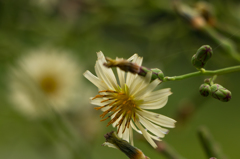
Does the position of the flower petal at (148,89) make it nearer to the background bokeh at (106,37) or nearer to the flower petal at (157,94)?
the flower petal at (157,94)

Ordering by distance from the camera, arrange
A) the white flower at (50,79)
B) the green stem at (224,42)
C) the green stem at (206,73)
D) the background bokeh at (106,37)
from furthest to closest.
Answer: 1. the white flower at (50,79)
2. the background bokeh at (106,37)
3. the green stem at (224,42)
4. the green stem at (206,73)

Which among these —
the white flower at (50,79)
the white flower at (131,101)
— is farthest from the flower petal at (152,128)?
the white flower at (50,79)

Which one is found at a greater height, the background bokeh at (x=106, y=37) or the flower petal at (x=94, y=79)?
Result: the background bokeh at (x=106, y=37)

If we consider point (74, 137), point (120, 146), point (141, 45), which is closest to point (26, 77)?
point (74, 137)

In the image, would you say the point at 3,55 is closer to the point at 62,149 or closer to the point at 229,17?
the point at 62,149

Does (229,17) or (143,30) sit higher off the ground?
(143,30)

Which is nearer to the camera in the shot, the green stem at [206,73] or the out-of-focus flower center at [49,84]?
the green stem at [206,73]
